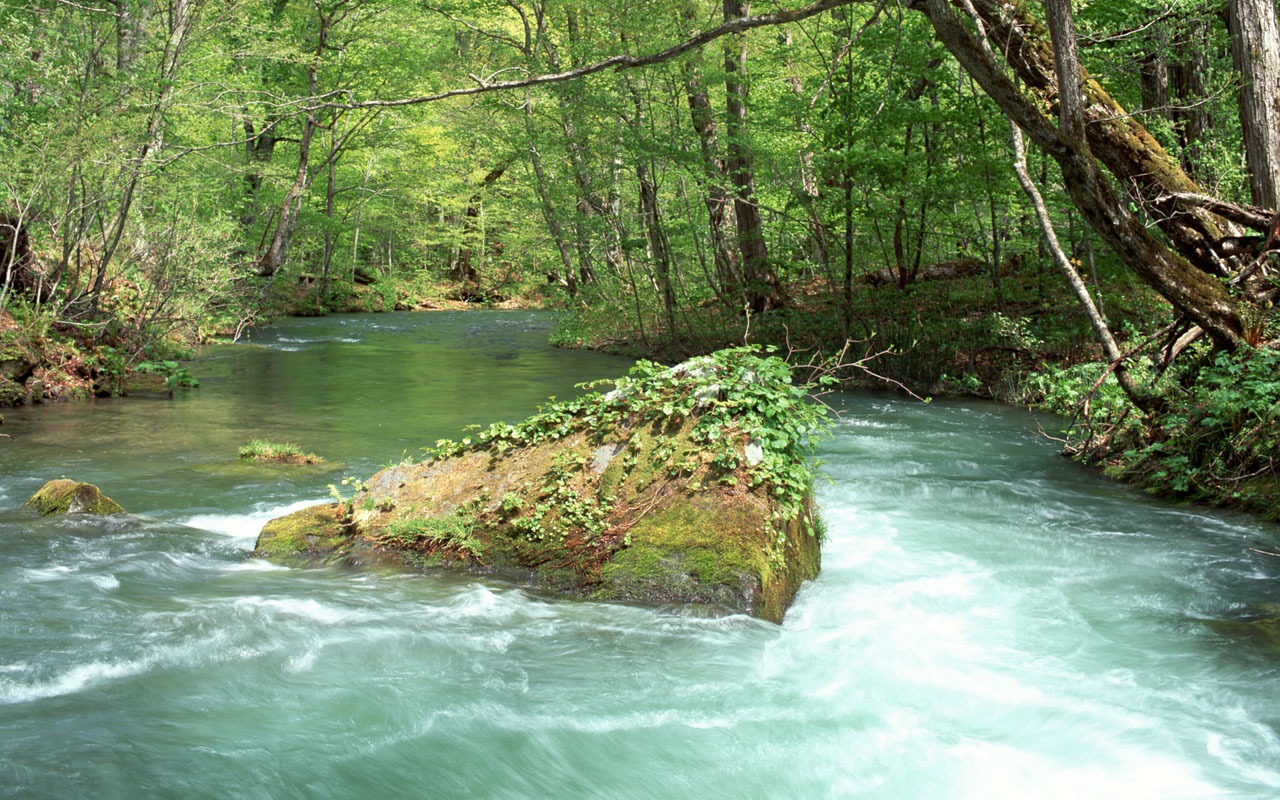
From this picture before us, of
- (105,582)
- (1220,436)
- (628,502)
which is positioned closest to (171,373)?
(105,582)

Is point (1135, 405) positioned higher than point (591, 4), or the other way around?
point (591, 4)

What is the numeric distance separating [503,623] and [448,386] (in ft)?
36.1

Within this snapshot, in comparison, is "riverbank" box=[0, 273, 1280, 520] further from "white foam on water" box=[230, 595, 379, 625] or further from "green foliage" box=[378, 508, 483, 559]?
"white foam on water" box=[230, 595, 379, 625]

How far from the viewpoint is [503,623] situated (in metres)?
5.57

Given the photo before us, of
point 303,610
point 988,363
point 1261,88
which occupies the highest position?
point 1261,88

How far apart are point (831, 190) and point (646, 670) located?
12.0 m

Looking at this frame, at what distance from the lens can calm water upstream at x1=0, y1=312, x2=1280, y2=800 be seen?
414cm

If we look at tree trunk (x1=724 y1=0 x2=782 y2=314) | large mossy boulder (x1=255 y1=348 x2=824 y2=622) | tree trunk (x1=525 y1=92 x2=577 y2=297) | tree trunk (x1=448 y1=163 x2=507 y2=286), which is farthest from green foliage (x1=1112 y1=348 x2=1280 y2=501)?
tree trunk (x1=448 y1=163 x2=507 y2=286)

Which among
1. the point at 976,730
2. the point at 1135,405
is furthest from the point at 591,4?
the point at 976,730

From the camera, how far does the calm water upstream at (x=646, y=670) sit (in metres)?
4.14

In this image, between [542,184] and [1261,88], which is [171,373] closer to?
[542,184]

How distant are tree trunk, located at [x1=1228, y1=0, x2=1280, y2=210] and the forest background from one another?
0.07ft

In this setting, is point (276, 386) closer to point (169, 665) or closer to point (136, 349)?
point (136, 349)

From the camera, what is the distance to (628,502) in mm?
6270
